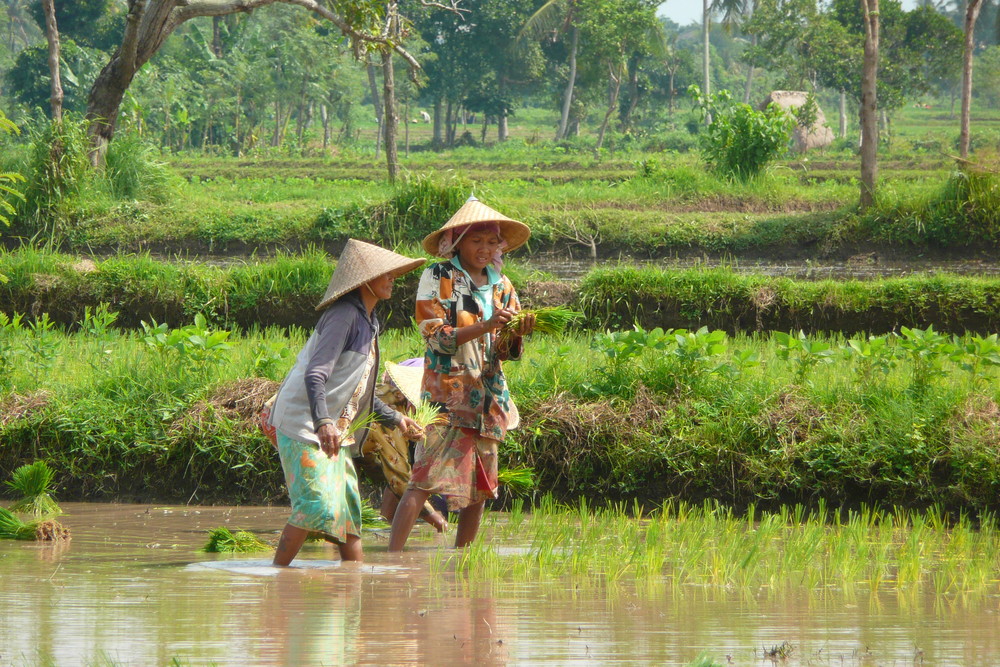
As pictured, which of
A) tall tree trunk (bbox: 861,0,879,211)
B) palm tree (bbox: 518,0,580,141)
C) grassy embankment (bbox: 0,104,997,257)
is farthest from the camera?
palm tree (bbox: 518,0,580,141)

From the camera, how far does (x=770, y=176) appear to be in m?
14.8

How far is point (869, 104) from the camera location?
492 inches

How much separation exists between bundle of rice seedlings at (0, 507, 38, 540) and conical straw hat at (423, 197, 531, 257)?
6.87ft

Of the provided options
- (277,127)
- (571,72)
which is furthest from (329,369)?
(571,72)

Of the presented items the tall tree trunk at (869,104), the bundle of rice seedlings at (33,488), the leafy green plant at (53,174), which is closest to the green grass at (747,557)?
the bundle of rice seedlings at (33,488)

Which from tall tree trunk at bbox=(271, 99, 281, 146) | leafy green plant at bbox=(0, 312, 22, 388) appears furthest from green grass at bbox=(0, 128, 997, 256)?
tall tree trunk at bbox=(271, 99, 281, 146)

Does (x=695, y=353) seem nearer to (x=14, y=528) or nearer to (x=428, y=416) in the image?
(x=428, y=416)

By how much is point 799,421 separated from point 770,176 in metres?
9.50

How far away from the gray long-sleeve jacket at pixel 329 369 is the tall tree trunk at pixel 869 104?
30.3 feet

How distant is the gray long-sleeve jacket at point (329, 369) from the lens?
4117 millimetres

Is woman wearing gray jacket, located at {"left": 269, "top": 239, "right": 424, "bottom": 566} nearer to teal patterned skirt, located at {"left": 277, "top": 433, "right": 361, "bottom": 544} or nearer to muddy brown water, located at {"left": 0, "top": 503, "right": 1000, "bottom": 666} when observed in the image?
teal patterned skirt, located at {"left": 277, "top": 433, "right": 361, "bottom": 544}

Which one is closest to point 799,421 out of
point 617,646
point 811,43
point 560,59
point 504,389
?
point 504,389

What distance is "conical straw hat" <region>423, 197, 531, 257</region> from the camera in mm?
4352

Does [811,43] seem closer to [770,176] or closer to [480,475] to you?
[770,176]
